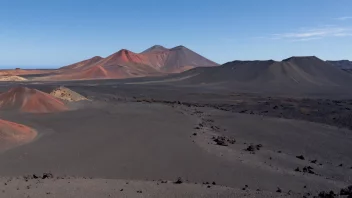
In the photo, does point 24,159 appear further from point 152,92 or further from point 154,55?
point 154,55

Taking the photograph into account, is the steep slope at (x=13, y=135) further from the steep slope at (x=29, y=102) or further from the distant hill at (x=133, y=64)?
the distant hill at (x=133, y=64)

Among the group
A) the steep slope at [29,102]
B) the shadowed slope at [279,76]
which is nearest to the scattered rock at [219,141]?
the steep slope at [29,102]

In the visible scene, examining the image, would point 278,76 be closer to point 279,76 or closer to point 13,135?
point 279,76

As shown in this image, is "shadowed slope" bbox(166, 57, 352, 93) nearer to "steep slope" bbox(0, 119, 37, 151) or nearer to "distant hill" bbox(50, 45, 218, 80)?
"distant hill" bbox(50, 45, 218, 80)

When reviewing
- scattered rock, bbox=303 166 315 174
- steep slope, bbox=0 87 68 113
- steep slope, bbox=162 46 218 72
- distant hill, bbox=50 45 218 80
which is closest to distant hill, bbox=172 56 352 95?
distant hill, bbox=50 45 218 80

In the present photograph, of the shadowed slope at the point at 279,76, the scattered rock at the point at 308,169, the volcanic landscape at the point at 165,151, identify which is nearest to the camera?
the volcanic landscape at the point at 165,151

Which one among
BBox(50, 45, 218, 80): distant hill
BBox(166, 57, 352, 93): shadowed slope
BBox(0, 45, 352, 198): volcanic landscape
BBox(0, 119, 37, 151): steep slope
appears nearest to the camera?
BBox(0, 45, 352, 198): volcanic landscape
